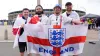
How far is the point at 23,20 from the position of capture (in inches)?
317

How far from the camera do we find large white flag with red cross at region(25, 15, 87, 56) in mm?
6375

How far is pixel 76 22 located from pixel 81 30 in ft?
0.86

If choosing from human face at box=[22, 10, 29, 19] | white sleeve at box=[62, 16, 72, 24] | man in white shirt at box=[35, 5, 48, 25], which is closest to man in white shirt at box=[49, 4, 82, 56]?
white sleeve at box=[62, 16, 72, 24]

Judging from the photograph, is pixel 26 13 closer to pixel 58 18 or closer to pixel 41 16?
pixel 41 16

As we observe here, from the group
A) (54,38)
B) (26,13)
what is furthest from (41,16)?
(26,13)

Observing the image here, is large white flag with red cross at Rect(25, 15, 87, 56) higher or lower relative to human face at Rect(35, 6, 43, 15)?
lower

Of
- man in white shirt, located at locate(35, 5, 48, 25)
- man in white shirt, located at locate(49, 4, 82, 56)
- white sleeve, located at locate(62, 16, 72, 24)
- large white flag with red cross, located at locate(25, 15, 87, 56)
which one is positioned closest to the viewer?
large white flag with red cross, located at locate(25, 15, 87, 56)

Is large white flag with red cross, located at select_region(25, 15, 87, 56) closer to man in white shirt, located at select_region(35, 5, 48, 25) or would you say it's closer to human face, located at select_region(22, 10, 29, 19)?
man in white shirt, located at select_region(35, 5, 48, 25)

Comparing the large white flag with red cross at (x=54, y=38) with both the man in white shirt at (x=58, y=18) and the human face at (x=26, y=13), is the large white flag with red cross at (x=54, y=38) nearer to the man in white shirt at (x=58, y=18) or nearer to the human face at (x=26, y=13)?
the man in white shirt at (x=58, y=18)

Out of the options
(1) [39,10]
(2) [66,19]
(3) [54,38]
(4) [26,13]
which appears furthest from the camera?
(4) [26,13]

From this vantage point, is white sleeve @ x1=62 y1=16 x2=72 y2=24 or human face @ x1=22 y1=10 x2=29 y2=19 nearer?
white sleeve @ x1=62 y1=16 x2=72 y2=24

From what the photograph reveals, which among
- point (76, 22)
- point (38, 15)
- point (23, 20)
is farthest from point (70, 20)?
point (23, 20)

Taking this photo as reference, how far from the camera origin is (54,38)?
6328 millimetres

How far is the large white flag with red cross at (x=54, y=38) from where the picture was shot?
6375 millimetres
